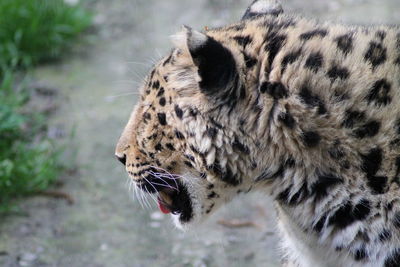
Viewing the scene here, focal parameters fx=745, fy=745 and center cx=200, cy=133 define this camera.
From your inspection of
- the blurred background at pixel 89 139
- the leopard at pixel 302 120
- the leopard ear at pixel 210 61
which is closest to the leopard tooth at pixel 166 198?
the leopard at pixel 302 120

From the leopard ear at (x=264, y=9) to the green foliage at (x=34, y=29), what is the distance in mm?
3576

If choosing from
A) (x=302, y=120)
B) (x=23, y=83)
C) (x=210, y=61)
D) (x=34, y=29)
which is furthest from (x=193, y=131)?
(x=34, y=29)

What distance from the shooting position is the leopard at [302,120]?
10.5 feet

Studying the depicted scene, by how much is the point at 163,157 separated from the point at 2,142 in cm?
258

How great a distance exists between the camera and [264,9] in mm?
3713

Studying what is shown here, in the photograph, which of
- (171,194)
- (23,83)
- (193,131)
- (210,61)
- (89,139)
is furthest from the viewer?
(23,83)

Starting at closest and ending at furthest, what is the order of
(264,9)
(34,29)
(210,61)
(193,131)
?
(210,61) → (193,131) → (264,9) → (34,29)

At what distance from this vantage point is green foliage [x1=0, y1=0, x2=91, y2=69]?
23.3ft

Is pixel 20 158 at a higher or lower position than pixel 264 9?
lower

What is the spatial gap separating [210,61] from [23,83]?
406cm

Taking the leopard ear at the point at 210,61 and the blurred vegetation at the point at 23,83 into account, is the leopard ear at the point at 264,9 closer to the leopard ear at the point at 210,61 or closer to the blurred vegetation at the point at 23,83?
the leopard ear at the point at 210,61

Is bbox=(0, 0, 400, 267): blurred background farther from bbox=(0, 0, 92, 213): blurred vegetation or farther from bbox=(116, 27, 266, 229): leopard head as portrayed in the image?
bbox=(116, 27, 266, 229): leopard head

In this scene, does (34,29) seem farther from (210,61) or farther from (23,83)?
(210,61)

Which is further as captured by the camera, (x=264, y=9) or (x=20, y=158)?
(x=20, y=158)
